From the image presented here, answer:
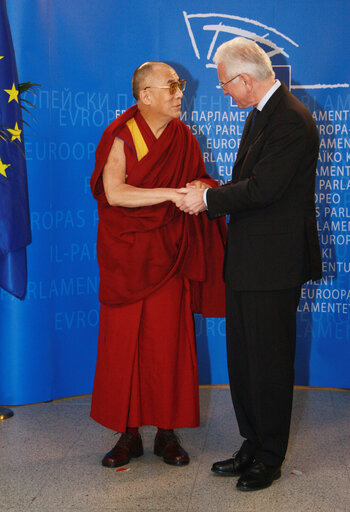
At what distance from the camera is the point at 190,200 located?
267cm

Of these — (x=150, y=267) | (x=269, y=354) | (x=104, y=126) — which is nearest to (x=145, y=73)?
(x=150, y=267)

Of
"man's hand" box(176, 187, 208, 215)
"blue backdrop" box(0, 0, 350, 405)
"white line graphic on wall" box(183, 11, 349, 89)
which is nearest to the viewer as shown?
"man's hand" box(176, 187, 208, 215)

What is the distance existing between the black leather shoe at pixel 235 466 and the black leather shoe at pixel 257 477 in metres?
0.08

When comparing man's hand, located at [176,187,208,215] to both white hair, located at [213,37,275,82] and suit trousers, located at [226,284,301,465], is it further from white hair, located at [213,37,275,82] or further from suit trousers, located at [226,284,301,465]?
white hair, located at [213,37,275,82]

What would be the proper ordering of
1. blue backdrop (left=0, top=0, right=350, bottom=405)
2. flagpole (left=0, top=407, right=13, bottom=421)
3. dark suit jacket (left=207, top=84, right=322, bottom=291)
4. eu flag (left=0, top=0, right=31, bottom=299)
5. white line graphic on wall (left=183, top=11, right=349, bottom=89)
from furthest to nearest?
white line graphic on wall (left=183, top=11, right=349, bottom=89)
blue backdrop (left=0, top=0, right=350, bottom=405)
flagpole (left=0, top=407, right=13, bottom=421)
eu flag (left=0, top=0, right=31, bottom=299)
dark suit jacket (left=207, top=84, right=322, bottom=291)

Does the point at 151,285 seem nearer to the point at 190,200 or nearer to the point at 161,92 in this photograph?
the point at 190,200

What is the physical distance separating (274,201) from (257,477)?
3.34 feet

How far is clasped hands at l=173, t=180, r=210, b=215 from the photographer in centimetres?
266

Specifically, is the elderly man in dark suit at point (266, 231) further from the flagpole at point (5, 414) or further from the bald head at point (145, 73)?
the flagpole at point (5, 414)

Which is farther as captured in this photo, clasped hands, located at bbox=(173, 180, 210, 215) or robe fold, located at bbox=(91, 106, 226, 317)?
robe fold, located at bbox=(91, 106, 226, 317)

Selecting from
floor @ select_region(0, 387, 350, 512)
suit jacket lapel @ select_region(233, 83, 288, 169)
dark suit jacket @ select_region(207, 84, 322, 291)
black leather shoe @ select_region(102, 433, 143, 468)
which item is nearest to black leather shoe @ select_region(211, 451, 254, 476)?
floor @ select_region(0, 387, 350, 512)

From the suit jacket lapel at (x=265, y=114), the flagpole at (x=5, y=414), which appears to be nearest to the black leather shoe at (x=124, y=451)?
the flagpole at (x=5, y=414)

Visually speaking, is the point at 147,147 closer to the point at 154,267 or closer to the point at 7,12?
the point at 154,267

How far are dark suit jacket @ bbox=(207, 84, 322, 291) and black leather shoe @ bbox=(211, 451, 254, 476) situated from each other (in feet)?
2.27
